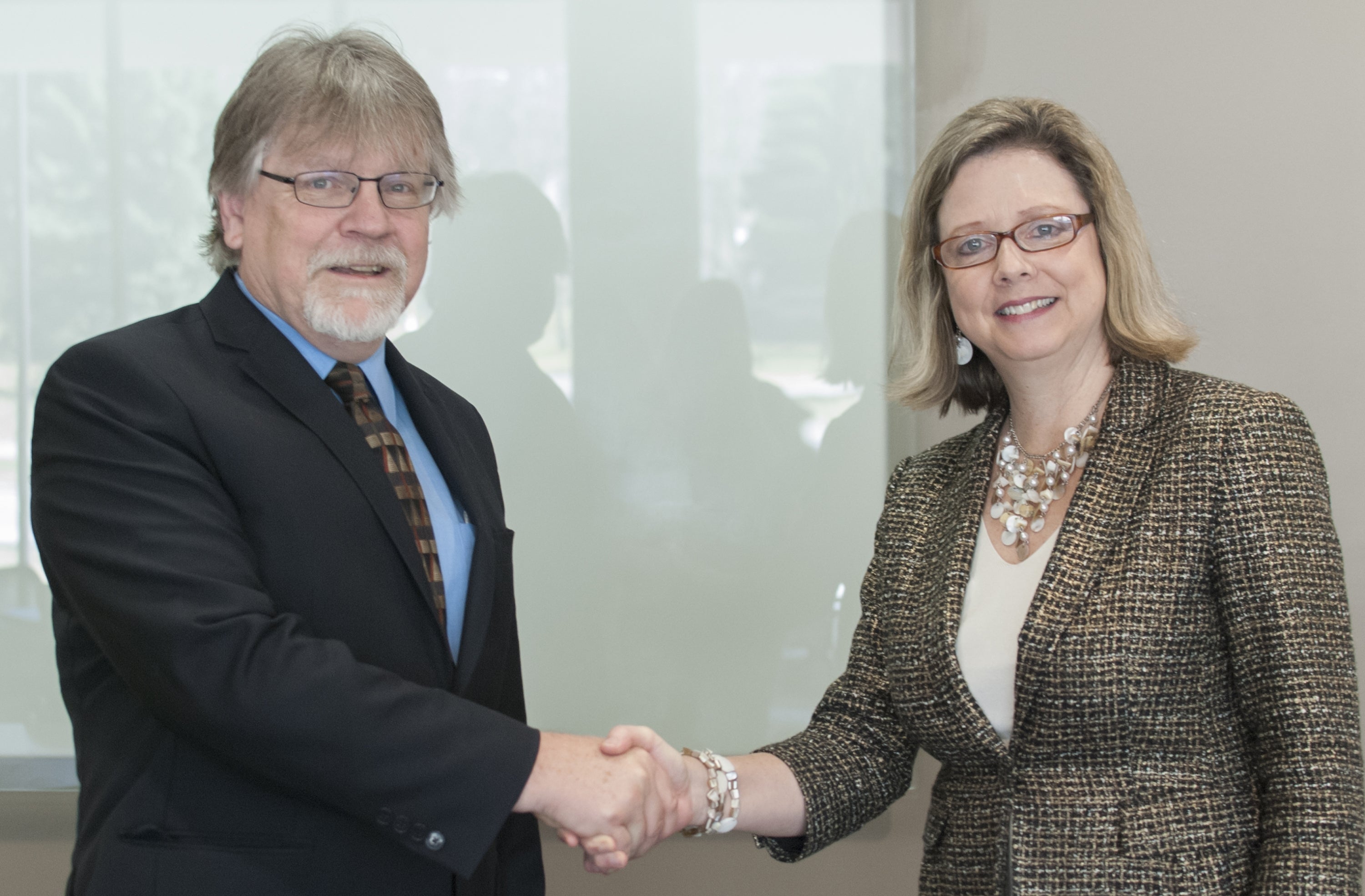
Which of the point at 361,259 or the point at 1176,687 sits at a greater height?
the point at 361,259

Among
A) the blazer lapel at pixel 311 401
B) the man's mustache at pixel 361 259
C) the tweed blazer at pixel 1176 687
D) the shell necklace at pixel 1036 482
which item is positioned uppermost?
the man's mustache at pixel 361 259

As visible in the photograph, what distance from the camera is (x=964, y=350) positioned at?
6.35 ft

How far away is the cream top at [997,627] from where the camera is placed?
163cm

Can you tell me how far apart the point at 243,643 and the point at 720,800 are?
80cm

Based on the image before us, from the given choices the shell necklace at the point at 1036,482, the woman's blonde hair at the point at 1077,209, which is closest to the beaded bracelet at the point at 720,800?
the shell necklace at the point at 1036,482

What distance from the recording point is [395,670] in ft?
4.93

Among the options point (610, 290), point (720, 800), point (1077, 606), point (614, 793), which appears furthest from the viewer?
point (610, 290)

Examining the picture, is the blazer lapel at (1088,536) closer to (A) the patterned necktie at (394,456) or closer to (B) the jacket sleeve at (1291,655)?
(B) the jacket sleeve at (1291,655)

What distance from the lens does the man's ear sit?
5.47 feet

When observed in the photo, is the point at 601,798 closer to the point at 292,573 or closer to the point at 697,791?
the point at 697,791

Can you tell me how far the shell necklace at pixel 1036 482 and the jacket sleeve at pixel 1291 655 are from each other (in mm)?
242

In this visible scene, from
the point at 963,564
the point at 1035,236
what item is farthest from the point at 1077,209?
the point at 963,564

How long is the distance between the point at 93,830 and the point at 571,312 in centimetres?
161

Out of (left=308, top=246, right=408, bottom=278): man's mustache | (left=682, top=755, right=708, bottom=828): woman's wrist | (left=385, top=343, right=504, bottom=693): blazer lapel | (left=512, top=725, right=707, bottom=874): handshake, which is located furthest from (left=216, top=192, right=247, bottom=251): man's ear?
(left=682, top=755, right=708, bottom=828): woman's wrist
